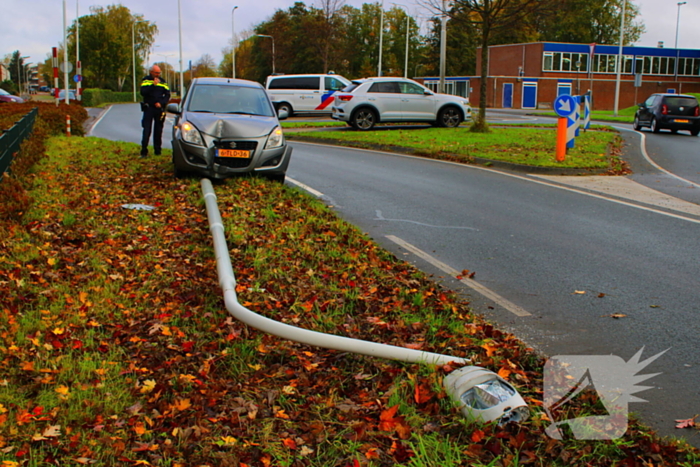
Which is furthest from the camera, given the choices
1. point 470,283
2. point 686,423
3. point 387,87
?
point 387,87

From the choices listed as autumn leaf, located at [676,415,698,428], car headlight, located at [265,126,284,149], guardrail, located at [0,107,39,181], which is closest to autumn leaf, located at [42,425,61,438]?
autumn leaf, located at [676,415,698,428]

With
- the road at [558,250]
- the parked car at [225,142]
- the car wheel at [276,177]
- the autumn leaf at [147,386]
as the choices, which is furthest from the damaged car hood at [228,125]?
the autumn leaf at [147,386]

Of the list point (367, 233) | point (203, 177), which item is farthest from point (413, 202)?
point (203, 177)

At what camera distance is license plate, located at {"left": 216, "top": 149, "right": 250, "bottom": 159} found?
10.5m

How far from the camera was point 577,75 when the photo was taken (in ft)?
232

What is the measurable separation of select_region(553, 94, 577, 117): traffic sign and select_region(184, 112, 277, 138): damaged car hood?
8.22 m

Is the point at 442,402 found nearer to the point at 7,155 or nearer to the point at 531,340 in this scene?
the point at 531,340

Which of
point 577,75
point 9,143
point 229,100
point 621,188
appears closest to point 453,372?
point 229,100

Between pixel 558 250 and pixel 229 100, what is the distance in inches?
256

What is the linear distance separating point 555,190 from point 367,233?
16.6 feet

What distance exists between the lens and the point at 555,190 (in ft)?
38.6

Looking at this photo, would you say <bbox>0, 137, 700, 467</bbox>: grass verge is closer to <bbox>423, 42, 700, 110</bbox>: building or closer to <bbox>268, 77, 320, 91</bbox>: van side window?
<bbox>268, 77, 320, 91</bbox>: van side window

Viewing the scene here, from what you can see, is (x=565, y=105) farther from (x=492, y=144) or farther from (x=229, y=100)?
(x=229, y=100)
